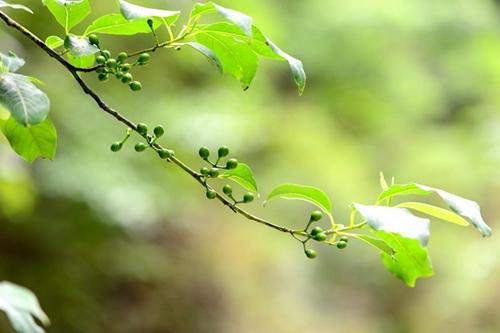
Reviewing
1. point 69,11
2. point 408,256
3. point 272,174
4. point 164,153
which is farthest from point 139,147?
point 272,174

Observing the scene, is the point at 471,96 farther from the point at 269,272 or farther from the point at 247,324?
the point at 247,324

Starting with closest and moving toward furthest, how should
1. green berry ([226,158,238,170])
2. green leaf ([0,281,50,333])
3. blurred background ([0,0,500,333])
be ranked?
green berry ([226,158,238,170]) < green leaf ([0,281,50,333]) < blurred background ([0,0,500,333])

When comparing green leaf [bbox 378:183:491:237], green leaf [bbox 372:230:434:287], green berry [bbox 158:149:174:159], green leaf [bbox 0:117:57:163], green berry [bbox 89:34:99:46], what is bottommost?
green leaf [bbox 0:117:57:163]

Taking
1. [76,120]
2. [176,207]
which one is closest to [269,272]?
[176,207]

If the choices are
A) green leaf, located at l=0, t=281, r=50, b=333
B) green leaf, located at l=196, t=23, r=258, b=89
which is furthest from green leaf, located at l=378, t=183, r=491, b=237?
green leaf, located at l=0, t=281, r=50, b=333

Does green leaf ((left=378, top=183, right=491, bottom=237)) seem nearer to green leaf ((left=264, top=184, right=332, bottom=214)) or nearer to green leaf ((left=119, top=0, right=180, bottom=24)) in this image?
green leaf ((left=264, top=184, right=332, bottom=214))
